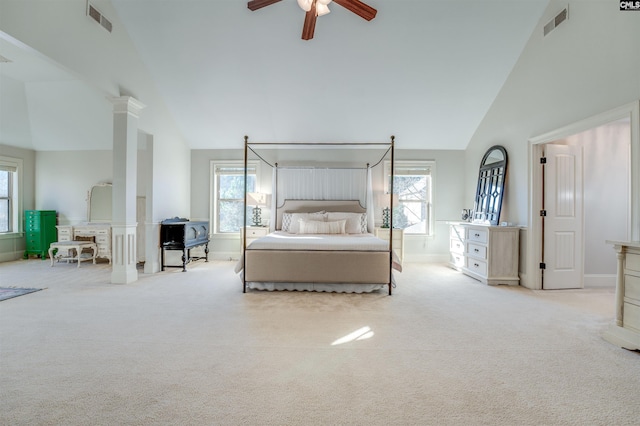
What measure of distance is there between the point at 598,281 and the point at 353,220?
3945mm

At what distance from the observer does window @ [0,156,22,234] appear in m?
6.63

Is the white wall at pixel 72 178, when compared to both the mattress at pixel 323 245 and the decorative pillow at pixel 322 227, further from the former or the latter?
the mattress at pixel 323 245

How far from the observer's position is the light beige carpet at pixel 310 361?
174 cm

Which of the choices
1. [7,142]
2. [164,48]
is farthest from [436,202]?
[7,142]

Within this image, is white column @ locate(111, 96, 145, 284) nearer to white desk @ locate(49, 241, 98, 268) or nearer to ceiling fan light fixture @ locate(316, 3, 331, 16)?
white desk @ locate(49, 241, 98, 268)

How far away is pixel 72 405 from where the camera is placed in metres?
1.77

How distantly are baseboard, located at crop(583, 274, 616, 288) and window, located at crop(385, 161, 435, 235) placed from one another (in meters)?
2.78

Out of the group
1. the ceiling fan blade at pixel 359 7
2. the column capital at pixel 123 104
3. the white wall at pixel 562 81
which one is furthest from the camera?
the column capital at pixel 123 104

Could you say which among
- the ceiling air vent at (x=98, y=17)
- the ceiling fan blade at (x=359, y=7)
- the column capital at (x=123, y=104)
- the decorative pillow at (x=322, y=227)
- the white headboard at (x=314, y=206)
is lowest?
the decorative pillow at (x=322, y=227)

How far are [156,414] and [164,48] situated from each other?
16.8 feet

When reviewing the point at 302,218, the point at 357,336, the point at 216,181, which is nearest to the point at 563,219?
the point at 357,336

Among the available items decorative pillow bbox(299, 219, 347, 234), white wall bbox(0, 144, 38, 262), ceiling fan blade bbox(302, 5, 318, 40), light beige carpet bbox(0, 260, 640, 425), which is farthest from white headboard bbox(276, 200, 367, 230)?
white wall bbox(0, 144, 38, 262)

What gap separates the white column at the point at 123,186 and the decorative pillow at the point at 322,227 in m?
2.83

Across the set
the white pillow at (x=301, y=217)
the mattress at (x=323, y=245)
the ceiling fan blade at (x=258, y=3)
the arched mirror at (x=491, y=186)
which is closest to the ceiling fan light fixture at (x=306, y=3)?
the ceiling fan blade at (x=258, y=3)
